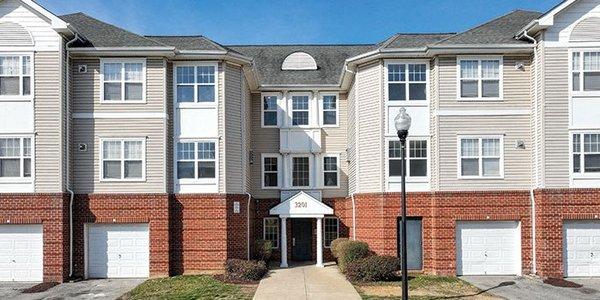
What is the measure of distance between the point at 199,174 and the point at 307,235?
6896mm

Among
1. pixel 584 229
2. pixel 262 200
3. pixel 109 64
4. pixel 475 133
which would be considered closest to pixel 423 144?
pixel 475 133

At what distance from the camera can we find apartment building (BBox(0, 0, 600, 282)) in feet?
60.8

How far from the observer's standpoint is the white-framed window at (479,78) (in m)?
19.5

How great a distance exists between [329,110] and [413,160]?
6005 mm

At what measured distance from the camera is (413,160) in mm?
19797

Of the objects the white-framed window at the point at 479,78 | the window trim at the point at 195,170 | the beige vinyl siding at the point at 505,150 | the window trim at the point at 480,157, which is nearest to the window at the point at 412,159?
the beige vinyl siding at the point at 505,150

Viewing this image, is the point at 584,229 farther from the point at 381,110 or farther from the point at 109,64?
the point at 109,64

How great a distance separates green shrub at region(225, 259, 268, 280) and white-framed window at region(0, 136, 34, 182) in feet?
24.6

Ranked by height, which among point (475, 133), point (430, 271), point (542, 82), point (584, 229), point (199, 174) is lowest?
point (430, 271)

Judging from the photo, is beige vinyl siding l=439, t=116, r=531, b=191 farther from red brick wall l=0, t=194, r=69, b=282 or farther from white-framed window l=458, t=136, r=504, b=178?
red brick wall l=0, t=194, r=69, b=282

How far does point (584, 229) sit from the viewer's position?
1866cm

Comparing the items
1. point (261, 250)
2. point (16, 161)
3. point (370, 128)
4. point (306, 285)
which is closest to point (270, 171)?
point (261, 250)

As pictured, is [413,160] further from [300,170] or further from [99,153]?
[99,153]

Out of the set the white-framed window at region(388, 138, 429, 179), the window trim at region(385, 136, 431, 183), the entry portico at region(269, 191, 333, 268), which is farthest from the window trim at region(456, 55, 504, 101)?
the entry portico at region(269, 191, 333, 268)
